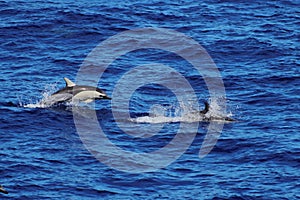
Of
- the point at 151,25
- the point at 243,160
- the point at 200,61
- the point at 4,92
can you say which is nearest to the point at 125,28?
the point at 151,25

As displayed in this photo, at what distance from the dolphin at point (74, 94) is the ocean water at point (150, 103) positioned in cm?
42

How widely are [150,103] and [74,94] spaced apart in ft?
10.6

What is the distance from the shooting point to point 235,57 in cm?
4381

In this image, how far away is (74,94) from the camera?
124 feet

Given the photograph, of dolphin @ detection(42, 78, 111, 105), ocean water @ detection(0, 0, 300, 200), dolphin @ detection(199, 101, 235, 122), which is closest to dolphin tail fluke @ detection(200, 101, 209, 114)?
dolphin @ detection(199, 101, 235, 122)

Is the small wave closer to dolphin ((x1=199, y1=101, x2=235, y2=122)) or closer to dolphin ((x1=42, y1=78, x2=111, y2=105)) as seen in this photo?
dolphin ((x1=199, y1=101, x2=235, y2=122))

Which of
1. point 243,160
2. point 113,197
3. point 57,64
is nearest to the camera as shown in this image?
point 113,197

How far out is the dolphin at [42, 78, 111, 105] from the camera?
37.5 m

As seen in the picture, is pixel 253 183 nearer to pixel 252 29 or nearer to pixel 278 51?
pixel 278 51

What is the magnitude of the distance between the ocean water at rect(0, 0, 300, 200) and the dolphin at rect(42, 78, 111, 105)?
0.42 m

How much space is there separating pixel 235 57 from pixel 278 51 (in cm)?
219

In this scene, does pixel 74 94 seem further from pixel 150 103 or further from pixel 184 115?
pixel 184 115

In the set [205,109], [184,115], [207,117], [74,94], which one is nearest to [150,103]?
[184,115]

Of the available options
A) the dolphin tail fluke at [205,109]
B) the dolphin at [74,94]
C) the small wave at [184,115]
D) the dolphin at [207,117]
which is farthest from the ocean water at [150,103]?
the dolphin tail fluke at [205,109]
